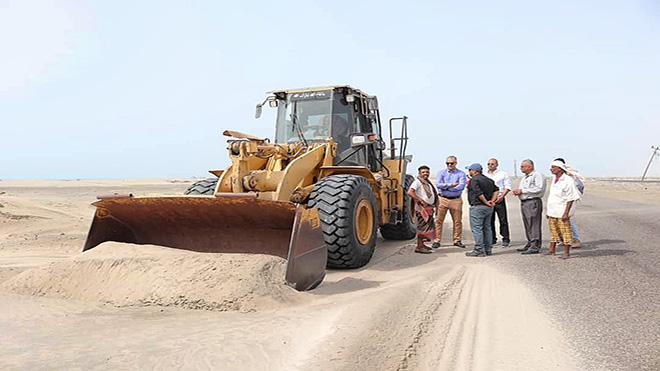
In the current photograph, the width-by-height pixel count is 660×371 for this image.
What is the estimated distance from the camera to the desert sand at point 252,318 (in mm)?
3334

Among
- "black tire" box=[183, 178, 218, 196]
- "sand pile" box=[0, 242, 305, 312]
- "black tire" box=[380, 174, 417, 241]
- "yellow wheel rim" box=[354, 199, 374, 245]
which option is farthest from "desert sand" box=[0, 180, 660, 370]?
"black tire" box=[380, 174, 417, 241]

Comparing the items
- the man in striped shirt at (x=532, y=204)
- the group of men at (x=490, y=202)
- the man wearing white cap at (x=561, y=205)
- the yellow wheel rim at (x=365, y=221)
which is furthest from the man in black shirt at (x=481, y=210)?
the yellow wheel rim at (x=365, y=221)

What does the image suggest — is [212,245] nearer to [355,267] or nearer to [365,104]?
[355,267]

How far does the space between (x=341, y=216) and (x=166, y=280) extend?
2.13 m

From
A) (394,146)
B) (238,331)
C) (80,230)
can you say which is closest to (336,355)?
(238,331)

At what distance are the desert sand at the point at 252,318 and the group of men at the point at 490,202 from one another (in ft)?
5.97

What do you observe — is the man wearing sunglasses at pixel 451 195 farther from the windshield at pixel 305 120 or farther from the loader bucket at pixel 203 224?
the loader bucket at pixel 203 224

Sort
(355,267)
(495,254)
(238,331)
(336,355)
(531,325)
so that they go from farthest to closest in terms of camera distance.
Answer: (495,254), (355,267), (531,325), (238,331), (336,355)

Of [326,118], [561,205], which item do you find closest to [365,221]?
[326,118]

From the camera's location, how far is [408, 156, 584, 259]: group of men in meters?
7.45

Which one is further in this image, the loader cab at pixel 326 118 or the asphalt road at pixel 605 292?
the loader cab at pixel 326 118

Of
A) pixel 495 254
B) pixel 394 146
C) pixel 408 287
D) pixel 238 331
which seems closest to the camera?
pixel 238 331

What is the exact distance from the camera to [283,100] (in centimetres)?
840

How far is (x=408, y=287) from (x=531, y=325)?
140cm
